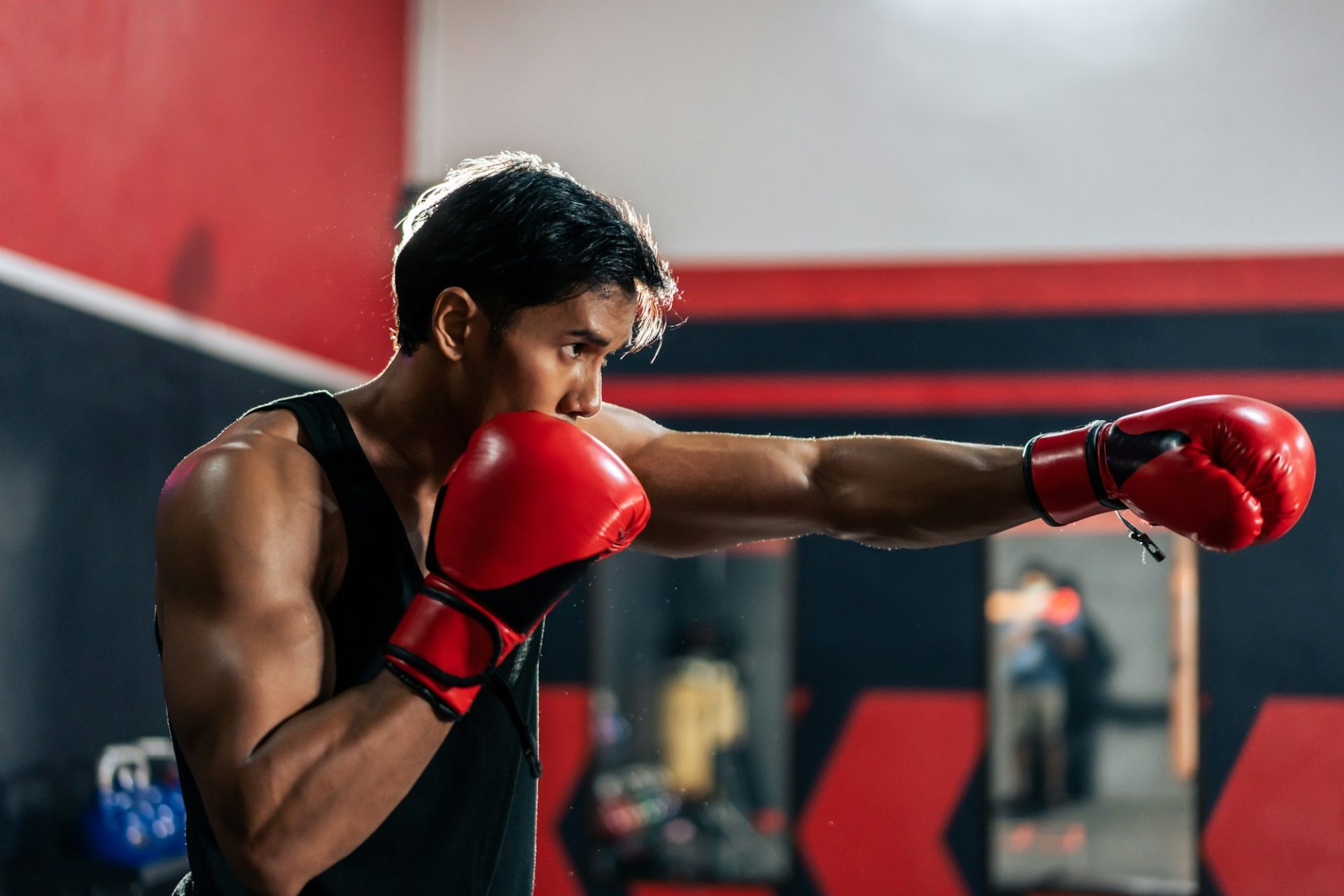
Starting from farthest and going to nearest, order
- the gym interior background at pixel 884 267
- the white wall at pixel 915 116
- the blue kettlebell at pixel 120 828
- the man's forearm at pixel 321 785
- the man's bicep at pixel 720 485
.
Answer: the white wall at pixel 915 116 → the gym interior background at pixel 884 267 → the blue kettlebell at pixel 120 828 → the man's bicep at pixel 720 485 → the man's forearm at pixel 321 785

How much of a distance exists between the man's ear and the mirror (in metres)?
3.09

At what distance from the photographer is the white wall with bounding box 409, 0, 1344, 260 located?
4.39 meters

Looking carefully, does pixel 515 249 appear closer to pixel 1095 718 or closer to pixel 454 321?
pixel 454 321

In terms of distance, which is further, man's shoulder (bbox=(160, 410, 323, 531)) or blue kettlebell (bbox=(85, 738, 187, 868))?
blue kettlebell (bbox=(85, 738, 187, 868))

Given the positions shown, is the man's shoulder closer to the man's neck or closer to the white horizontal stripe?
the man's neck

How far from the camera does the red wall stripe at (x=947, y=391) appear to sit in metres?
4.24

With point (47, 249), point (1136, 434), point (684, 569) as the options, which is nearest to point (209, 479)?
point (1136, 434)

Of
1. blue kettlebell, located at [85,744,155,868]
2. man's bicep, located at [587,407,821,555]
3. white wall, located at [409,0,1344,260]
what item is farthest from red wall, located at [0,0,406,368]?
man's bicep, located at [587,407,821,555]

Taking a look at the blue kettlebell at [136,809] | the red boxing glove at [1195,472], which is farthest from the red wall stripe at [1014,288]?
the red boxing glove at [1195,472]

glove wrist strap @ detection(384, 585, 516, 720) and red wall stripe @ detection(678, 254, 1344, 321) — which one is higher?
red wall stripe @ detection(678, 254, 1344, 321)

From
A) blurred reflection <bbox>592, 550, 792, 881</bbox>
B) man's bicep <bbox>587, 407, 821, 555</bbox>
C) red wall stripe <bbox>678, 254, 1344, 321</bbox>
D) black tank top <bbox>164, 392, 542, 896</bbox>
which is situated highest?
red wall stripe <bbox>678, 254, 1344, 321</bbox>

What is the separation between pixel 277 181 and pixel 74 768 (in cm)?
188

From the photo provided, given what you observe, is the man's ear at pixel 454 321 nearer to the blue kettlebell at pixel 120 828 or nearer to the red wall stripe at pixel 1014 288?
the blue kettlebell at pixel 120 828

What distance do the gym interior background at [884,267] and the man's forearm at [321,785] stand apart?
2480 millimetres
